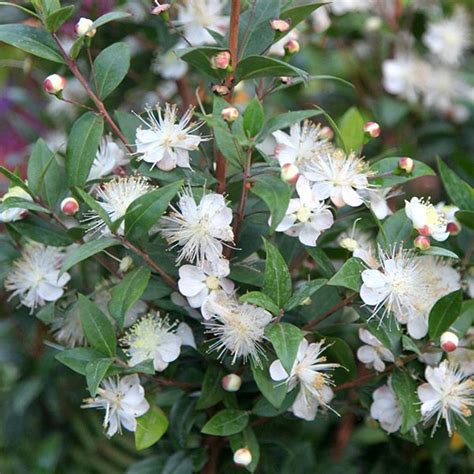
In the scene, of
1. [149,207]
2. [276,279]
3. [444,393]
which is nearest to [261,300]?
[276,279]

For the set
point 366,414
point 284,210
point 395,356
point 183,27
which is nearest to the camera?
point 284,210

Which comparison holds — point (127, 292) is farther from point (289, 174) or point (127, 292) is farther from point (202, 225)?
point (289, 174)

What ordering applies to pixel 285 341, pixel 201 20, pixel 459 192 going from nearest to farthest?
1. pixel 285 341
2. pixel 459 192
3. pixel 201 20

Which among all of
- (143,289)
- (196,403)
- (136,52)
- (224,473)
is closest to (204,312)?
(143,289)

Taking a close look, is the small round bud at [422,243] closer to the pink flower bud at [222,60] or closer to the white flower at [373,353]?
the white flower at [373,353]

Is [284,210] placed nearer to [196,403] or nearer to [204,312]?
[204,312]

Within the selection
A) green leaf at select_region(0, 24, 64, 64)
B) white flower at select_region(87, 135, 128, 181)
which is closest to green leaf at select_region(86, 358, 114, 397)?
white flower at select_region(87, 135, 128, 181)

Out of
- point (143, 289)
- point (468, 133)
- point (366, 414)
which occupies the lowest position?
point (468, 133)

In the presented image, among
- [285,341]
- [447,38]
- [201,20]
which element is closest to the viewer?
[285,341]
